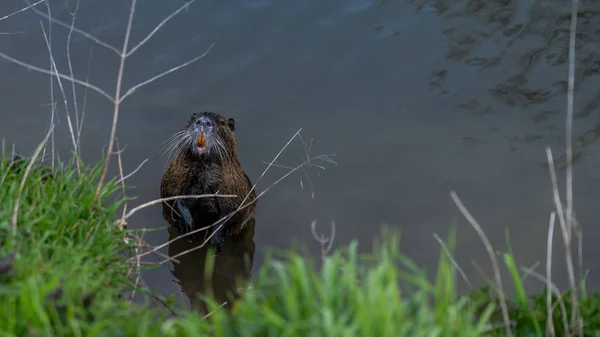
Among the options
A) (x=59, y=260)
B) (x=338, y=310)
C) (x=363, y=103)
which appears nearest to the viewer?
(x=338, y=310)

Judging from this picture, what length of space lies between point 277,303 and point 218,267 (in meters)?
3.08

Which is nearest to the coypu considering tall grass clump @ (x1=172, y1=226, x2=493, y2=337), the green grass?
the green grass

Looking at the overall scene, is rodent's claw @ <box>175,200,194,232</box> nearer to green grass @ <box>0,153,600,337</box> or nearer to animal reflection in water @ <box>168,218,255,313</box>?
animal reflection in water @ <box>168,218,255,313</box>

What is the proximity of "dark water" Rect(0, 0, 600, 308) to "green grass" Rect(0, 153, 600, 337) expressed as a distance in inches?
79.3

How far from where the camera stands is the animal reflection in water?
19.5 feet

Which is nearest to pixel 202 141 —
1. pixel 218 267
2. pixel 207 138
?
pixel 207 138

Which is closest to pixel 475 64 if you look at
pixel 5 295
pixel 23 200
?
pixel 23 200

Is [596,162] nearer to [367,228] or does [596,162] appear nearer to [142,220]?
[367,228]

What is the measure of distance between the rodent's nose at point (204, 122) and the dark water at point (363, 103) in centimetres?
71

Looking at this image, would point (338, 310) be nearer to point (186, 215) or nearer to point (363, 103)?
point (186, 215)

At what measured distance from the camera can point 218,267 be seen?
623 centimetres

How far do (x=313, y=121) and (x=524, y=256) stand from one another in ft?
6.47

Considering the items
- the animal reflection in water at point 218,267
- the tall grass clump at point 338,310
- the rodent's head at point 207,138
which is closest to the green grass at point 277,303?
the tall grass clump at point 338,310

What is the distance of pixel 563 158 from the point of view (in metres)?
6.52
